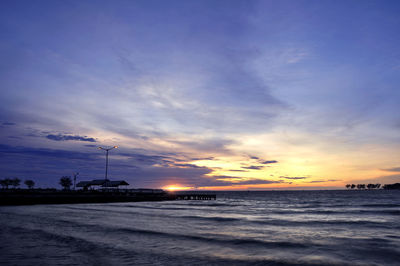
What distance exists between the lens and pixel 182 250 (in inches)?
591

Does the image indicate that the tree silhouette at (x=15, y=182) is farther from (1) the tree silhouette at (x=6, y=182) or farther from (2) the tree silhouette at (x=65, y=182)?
(2) the tree silhouette at (x=65, y=182)

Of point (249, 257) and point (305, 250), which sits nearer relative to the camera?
point (249, 257)

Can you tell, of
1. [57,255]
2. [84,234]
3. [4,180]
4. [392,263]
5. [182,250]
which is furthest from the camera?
[4,180]

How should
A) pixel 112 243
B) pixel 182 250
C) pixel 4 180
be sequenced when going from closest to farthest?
pixel 182 250 < pixel 112 243 < pixel 4 180

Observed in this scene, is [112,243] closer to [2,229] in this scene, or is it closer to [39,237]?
[39,237]

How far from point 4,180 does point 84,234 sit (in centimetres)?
19798

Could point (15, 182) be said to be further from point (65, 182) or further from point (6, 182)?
point (65, 182)

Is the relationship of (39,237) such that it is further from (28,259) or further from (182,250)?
(182,250)

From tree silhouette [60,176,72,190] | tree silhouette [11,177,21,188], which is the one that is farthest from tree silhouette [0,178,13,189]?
tree silhouette [60,176,72,190]

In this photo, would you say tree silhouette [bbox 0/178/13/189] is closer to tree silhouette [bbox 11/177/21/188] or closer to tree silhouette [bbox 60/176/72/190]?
tree silhouette [bbox 11/177/21/188]

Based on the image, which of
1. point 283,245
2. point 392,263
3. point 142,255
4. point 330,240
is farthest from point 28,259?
point 330,240

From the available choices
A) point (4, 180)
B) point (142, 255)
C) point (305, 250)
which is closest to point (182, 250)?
point (142, 255)

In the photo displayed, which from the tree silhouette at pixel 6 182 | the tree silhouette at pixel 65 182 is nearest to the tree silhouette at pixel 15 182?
the tree silhouette at pixel 6 182

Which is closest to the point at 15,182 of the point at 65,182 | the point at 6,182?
the point at 6,182
